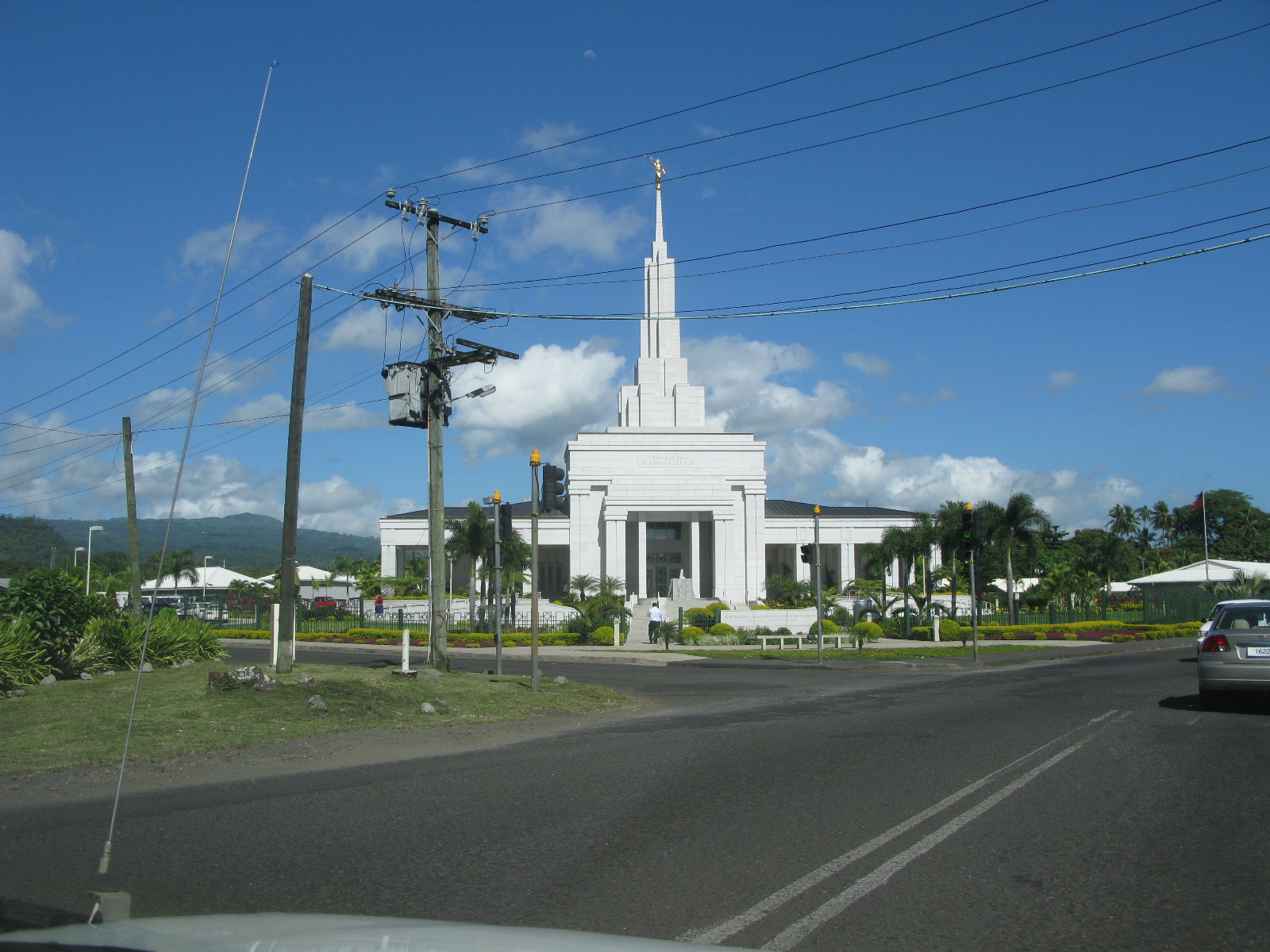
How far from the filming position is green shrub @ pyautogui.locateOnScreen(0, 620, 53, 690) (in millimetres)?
15344

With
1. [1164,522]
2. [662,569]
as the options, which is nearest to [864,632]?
[662,569]

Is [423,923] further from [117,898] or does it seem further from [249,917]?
[117,898]

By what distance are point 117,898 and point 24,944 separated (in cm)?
75

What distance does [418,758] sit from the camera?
35.3 ft

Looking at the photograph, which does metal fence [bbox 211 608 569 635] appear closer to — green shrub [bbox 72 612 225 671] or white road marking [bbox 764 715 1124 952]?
green shrub [bbox 72 612 225 671]

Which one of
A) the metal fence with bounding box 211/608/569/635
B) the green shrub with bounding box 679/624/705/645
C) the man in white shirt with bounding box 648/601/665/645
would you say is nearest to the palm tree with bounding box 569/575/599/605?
the metal fence with bounding box 211/608/569/635

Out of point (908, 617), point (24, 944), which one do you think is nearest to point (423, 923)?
point (24, 944)

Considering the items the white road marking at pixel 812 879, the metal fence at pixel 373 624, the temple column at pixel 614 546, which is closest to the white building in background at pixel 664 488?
the temple column at pixel 614 546

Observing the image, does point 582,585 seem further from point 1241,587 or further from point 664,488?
point 1241,587

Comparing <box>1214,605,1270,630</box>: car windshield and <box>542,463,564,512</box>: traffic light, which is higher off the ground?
<box>542,463,564,512</box>: traffic light

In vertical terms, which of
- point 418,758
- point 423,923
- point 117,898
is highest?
point 117,898

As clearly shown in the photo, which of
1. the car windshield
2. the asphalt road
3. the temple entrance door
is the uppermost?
the temple entrance door

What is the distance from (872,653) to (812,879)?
2475 centimetres

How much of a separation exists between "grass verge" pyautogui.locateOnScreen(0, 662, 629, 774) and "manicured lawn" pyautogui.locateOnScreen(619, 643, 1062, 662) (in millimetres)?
11692
